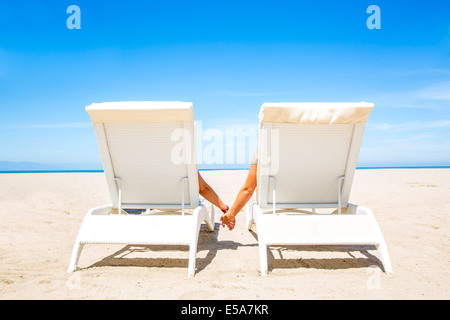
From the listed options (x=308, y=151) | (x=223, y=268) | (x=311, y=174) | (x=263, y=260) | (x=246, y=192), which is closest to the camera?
(x=263, y=260)

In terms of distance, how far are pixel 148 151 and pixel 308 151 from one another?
1.65 meters

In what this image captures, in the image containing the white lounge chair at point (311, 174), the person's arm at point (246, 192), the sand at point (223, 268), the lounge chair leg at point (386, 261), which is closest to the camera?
the sand at point (223, 268)

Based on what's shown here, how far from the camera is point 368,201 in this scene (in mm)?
6793

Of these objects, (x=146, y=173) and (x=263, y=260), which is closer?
(x=263, y=260)

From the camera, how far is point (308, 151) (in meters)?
3.00

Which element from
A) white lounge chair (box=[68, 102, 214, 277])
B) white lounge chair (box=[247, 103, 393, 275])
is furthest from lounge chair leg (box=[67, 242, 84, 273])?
white lounge chair (box=[247, 103, 393, 275])

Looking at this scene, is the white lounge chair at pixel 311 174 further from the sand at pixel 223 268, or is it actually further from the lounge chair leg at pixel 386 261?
the sand at pixel 223 268

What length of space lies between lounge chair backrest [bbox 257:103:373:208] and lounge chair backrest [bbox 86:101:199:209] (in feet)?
→ 2.47

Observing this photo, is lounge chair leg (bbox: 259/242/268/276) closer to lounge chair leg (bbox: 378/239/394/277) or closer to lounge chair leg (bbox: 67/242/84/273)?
lounge chair leg (bbox: 378/239/394/277)

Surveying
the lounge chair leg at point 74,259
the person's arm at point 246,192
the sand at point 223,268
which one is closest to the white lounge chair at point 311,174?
the person's arm at point 246,192

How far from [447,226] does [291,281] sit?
338cm

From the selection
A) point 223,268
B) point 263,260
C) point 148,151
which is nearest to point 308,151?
point 263,260

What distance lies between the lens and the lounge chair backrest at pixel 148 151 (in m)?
2.75

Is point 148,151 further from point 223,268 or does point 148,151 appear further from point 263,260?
point 263,260
